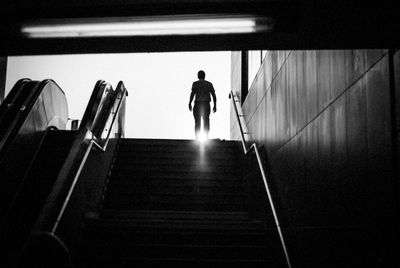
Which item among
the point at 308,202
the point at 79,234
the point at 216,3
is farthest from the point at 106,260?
the point at 216,3

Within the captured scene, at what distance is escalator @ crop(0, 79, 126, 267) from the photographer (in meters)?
5.57

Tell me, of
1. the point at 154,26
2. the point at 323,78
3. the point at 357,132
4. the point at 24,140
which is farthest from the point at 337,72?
the point at 24,140

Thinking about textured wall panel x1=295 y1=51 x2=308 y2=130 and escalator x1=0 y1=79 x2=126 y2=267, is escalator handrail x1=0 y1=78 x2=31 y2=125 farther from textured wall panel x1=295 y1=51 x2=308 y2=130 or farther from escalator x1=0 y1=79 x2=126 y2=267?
textured wall panel x1=295 y1=51 x2=308 y2=130

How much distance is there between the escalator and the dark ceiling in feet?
8.54

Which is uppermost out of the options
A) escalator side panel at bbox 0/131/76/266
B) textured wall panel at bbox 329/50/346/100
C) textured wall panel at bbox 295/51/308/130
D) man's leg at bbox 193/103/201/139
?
man's leg at bbox 193/103/201/139

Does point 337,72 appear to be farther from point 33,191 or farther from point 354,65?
point 33,191

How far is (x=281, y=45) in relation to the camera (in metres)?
2.90

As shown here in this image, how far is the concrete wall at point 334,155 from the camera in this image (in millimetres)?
3029

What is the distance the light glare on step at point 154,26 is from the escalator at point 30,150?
8.83 feet

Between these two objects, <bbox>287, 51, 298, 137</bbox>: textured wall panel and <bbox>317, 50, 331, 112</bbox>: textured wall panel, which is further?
<bbox>287, 51, 298, 137</bbox>: textured wall panel

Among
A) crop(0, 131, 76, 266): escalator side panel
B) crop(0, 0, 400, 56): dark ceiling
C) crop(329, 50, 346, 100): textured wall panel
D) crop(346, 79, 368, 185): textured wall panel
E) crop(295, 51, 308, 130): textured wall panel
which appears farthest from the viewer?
crop(0, 131, 76, 266): escalator side panel

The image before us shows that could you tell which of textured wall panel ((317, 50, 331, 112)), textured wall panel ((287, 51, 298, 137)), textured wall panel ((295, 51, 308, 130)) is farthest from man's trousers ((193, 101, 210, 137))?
textured wall panel ((317, 50, 331, 112))

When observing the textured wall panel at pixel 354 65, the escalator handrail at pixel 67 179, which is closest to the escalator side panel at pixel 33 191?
the escalator handrail at pixel 67 179

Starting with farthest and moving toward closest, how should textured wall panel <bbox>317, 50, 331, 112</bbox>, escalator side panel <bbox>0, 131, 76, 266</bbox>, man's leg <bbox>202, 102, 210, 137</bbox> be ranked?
1. man's leg <bbox>202, 102, 210, 137</bbox>
2. escalator side panel <bbox>0, 131, 76, 266</bbox>
3. textured wall panel <bbox>317, 50, 331, 112</bbox>
